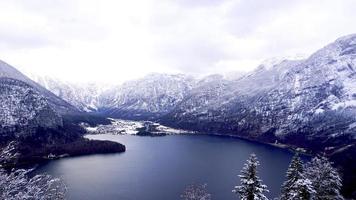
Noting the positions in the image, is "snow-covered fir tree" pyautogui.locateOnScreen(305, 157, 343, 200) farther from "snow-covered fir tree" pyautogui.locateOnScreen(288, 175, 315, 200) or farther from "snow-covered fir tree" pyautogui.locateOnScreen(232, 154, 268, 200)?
"snow-covered fir tree" pyautogui.locateOnScreen(232, 154, 268, 200)

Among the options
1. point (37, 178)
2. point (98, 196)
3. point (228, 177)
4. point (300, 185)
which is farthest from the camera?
point (228, 177)

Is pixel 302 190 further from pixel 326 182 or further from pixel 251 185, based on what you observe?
pixel 326 182

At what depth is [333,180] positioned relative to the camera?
5278 cm

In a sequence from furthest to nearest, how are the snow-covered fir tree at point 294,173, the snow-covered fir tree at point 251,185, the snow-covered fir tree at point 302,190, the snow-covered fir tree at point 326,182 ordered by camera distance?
the snow-covered fir tree at point 326,182 < the snow-covered fir tree at point 294,173 < the snow-covered fir tree at point 251,185 < the snow-covered fir tree at point 302,190

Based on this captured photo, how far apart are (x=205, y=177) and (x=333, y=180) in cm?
13822

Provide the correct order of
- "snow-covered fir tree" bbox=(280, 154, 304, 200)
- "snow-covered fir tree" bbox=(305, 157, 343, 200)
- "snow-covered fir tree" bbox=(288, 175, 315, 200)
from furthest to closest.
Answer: "snow-covered fir tree" bbox=(305, 157, 343, 200) → "snow-covered fir tree" bbox=(280, 154, 304, 200) → "snow-covered fir tree" bbox=(288, 175, 315, 200)

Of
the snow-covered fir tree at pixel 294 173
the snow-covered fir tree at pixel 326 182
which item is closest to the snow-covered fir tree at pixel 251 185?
the snow-covered fir tree at pixel 294 173

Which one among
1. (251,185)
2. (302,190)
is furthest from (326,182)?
(251,185)

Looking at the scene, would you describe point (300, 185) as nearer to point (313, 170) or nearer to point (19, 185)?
point (313, 170)

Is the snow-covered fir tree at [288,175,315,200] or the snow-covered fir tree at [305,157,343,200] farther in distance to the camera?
the snow-covered fir tree at [305,157,343,200]

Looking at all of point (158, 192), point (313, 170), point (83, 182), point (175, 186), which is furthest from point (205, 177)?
point (313, 170)

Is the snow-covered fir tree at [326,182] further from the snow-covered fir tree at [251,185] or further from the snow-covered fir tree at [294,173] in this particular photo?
the snow-covered fir tree at [251,185]

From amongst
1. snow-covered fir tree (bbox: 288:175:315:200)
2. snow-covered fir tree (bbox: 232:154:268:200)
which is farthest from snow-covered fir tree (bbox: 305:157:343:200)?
snow-covered fir tree (bbox: 232:154:268:200)

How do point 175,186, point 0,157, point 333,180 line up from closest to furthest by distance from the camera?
1. point 0,157
2. point 333,180
3. point 175,186
